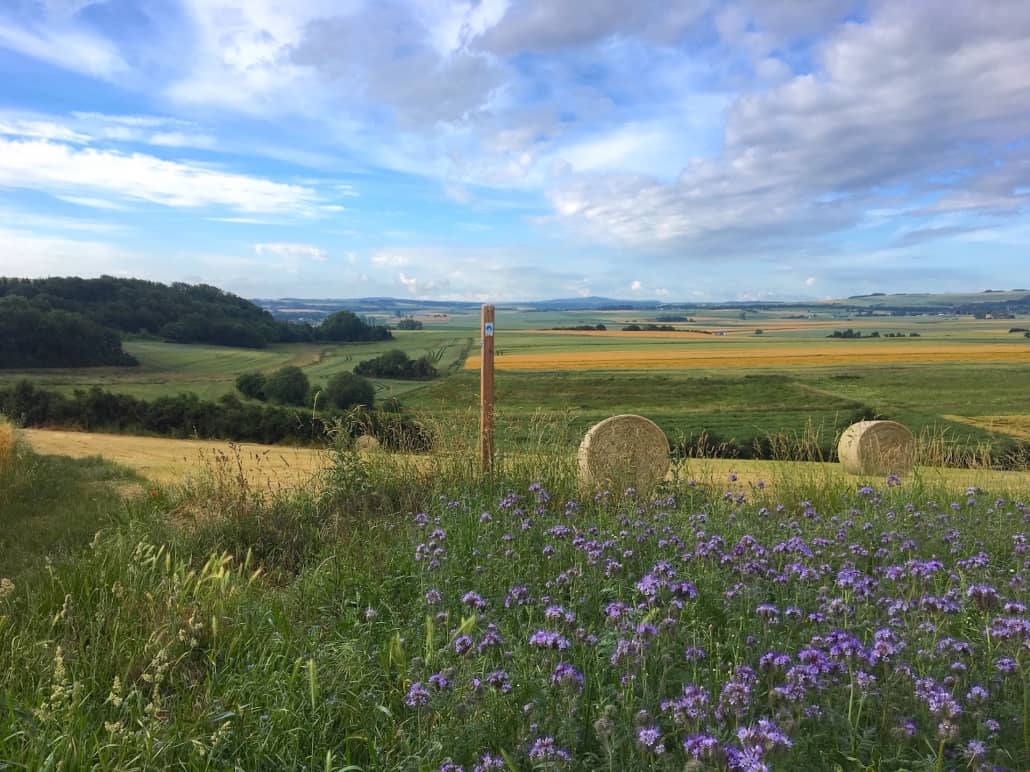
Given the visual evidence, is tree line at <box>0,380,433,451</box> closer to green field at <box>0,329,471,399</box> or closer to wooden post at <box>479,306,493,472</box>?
green field at <box>0,329,471,399</box>

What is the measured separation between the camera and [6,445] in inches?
381

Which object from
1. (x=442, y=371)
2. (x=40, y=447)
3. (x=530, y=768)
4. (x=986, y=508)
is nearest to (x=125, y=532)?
(x=530, y=768)

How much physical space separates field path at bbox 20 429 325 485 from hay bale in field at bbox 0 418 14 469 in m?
1.64

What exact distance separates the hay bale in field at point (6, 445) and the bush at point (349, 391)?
483 cm

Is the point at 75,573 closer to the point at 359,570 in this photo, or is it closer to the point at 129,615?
the point at 129,615

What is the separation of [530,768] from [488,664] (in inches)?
26.0

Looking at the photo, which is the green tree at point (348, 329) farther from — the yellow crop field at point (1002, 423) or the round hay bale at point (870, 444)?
the yellow crop field at point (1002, 423)

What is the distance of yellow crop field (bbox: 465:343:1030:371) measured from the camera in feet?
85.1

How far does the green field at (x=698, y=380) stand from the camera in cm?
1656

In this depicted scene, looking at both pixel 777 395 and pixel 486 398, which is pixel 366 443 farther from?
pixel 777 395

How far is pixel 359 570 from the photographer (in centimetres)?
505

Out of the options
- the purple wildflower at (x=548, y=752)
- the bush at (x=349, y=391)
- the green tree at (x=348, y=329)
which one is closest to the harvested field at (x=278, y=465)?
the bush at (x=349, y=391)

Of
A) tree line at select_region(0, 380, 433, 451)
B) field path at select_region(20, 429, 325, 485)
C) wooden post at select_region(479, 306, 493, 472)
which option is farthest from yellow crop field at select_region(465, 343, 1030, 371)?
wooden post at select_region(479, 306, 493, 472)

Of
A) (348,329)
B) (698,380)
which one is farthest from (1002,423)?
(348,329)
